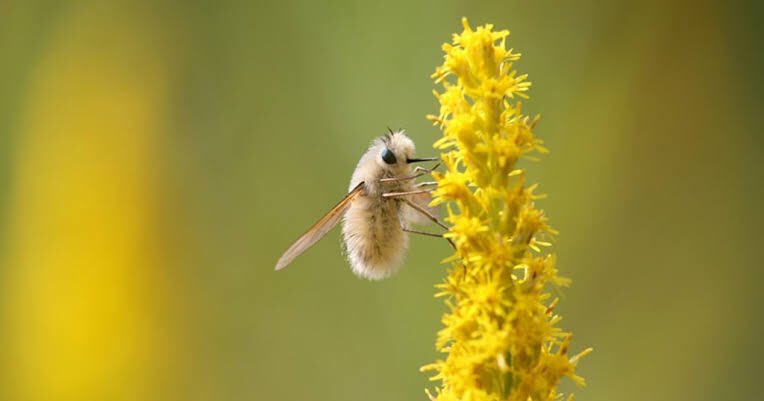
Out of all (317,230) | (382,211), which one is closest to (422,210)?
(382,211)

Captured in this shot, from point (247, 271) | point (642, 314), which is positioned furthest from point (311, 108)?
point (642, 314)

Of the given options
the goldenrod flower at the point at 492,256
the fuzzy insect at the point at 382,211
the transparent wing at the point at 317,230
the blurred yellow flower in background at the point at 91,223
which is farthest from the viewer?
the blurred yellow flower in background at the point at 91,223

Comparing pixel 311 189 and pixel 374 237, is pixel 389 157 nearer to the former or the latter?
pixel 374 237

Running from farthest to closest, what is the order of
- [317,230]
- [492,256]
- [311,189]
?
[311,189], [317,230], [492,256]

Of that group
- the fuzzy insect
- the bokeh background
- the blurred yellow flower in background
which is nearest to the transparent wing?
the fuzzy insect

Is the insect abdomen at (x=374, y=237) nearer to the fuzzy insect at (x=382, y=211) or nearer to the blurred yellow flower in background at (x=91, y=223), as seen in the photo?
the fuzzy insect at (x=382, y=211)

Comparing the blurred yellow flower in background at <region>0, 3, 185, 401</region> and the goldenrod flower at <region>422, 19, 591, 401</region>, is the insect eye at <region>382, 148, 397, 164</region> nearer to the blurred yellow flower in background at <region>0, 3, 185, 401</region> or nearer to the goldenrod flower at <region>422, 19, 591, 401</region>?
the goldenrod flower at <region>422, 19, 591, 401</region>

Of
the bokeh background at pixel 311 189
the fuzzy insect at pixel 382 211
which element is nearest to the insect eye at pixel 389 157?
the fuzzy insect at pixel 382 211

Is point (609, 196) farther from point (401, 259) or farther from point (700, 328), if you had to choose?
point (401, 259)
